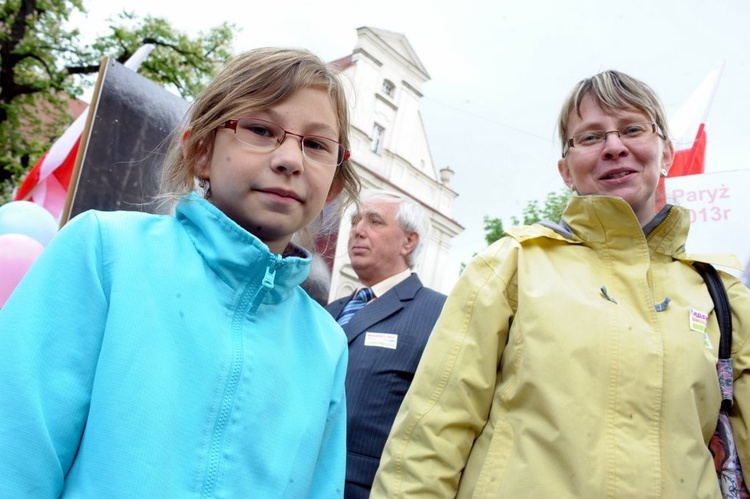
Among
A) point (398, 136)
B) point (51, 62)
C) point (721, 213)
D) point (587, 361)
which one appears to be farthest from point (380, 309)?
point (398, 136)

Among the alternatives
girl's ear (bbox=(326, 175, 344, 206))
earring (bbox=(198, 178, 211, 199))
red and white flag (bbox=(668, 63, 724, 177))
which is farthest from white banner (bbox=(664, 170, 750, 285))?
earring (bbox=(198, 178, 211, 199))

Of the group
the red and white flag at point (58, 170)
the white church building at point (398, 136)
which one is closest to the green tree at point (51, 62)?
the white church building at point (398, 136)

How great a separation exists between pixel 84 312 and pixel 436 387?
0.99 metres

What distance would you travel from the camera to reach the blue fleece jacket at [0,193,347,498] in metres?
0.94

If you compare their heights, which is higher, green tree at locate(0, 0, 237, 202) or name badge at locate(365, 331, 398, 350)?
→ green tree at locate(0, 0, 237, 202)

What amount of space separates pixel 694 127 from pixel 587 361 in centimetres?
303

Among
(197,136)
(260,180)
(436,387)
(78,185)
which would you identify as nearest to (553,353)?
(436,387)

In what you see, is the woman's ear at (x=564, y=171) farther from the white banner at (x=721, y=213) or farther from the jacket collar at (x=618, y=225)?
the white banner at (x=721, y=213)

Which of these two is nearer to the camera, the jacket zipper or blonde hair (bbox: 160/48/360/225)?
the jacket zipper

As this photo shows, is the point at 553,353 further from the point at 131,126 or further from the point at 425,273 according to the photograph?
the point at 425,273

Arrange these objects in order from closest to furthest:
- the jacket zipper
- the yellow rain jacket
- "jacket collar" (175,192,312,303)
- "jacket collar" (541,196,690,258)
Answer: the jacket zipper < "jacket collar" (175,192,312,303) < the yellow rain jacket < "jacket collar" (541,196,690,258)

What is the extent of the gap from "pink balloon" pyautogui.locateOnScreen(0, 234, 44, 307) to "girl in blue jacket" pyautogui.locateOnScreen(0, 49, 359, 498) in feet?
8.03

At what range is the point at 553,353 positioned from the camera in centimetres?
160

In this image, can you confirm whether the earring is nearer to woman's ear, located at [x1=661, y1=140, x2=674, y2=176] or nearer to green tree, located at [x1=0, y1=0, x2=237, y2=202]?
woman's ear, located at [x1=661, y1=140, x2=674, y2=176]
